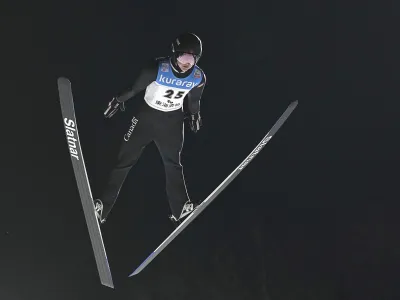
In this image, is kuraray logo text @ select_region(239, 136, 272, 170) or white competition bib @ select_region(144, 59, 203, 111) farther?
kuraray logo text @ select_region(239, 136, 272, 170)

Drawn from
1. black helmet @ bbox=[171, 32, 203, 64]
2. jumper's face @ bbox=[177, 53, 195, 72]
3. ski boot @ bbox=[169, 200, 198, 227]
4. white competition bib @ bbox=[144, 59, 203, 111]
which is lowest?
ski boot @ bbox=[169, 200, 198, 227]

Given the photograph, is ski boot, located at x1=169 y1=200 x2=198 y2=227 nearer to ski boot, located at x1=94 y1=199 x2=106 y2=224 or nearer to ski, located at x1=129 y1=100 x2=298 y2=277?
ski, located at x1=129 y1=100 x2=298 y2=277

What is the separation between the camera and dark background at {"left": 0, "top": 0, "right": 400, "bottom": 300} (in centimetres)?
321

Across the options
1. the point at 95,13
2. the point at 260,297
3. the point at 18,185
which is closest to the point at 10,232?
the point at 18,185

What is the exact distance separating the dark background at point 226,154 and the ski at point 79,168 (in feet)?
1.22

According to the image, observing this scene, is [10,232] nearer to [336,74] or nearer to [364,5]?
[336,74]

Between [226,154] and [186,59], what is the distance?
122cm

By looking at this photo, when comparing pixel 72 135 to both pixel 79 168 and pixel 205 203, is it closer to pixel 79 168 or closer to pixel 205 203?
pixel 79 168

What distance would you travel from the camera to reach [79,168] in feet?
8.48

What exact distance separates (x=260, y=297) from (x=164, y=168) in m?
1.31

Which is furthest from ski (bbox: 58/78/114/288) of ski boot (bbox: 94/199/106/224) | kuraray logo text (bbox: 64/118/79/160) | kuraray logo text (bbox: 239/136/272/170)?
kuraray logo text (bbox: 239/136/272/170)

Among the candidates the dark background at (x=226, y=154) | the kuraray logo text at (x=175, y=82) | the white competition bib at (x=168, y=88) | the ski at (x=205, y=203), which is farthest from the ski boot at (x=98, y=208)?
the kuraray logo text at (x=175, y=82)

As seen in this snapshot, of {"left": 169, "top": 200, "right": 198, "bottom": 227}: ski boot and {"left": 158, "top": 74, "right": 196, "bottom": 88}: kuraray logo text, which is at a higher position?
{"left": 158, "top": 74, "right": 196, "bottom": 88}: kuraray logo text

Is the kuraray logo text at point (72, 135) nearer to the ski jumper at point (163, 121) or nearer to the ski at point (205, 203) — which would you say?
the ski jumper at point (163, 121)
